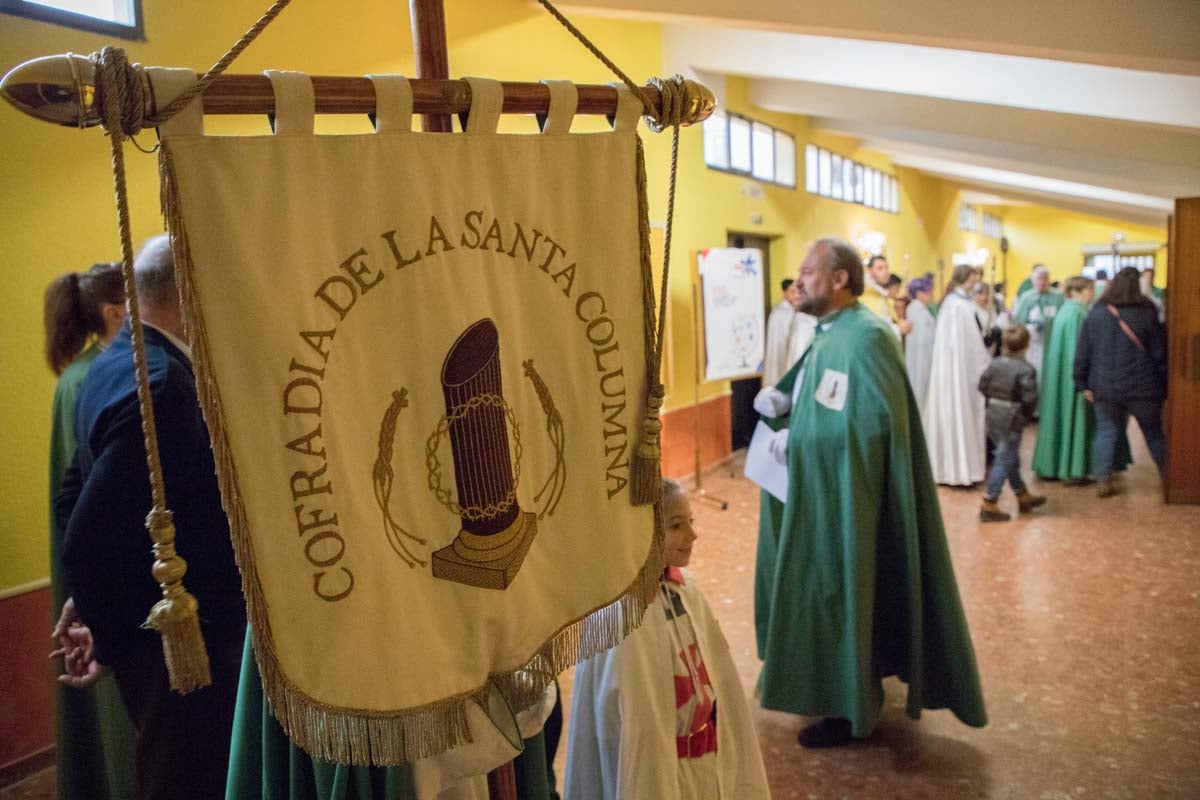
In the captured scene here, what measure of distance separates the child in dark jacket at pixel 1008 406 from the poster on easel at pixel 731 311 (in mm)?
1971

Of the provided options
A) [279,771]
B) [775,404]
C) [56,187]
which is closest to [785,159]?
[775,404]

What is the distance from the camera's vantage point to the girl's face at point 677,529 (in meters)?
1.70

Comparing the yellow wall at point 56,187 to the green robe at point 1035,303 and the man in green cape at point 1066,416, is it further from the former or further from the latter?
the green robe at point 1035,303

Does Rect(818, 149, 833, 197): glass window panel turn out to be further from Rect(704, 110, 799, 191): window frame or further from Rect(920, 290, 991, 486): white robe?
Rect(920, 290, 991, 486): white robe

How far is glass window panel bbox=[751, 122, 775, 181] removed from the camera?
7.96 metres

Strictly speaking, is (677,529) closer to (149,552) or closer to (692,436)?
(149,552)

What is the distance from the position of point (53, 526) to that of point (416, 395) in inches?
62.9

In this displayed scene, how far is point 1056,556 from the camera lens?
4590 millimetres

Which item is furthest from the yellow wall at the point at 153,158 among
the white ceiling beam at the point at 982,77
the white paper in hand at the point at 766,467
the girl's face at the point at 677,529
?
the girl's face at the point at 677,529

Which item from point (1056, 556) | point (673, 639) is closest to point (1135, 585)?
point (1056, 556)

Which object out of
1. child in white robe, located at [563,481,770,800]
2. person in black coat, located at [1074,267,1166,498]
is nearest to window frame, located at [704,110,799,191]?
person in black coat, located at [1074,267,1166,498]

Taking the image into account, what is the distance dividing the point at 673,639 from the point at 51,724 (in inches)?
94.3

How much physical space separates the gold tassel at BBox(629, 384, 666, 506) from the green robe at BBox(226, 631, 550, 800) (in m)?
0.50

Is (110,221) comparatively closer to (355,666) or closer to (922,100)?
(355,666)
